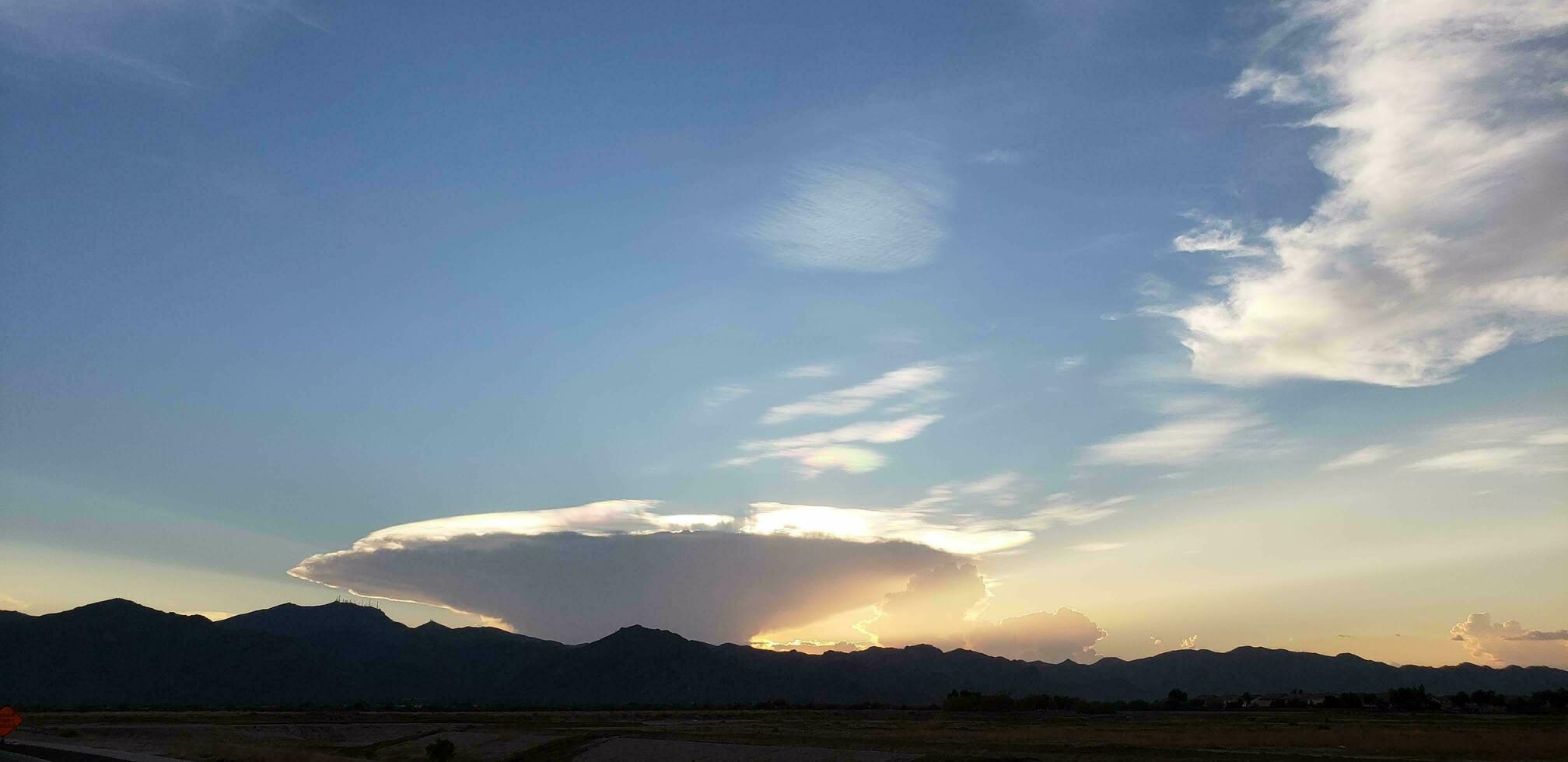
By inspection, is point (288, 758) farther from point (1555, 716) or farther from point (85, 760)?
point (1555, 716)

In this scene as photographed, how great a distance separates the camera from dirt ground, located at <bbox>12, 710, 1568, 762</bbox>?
52594 millimetres

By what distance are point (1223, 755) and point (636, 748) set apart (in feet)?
133

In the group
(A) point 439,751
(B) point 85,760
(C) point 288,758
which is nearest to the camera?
(B) point 85,760

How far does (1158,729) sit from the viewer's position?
75688mm

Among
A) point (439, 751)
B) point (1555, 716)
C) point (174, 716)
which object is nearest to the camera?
point (439, 751)

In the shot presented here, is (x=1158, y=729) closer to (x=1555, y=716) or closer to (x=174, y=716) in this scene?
(x=1555, y=716)

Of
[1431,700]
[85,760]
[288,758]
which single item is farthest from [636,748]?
[1431,700]

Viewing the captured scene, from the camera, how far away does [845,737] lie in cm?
7169

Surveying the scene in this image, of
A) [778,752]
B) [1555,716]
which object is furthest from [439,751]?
[1555,716]

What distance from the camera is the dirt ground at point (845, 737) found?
173ft

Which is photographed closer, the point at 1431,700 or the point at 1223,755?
the point at 1223,755

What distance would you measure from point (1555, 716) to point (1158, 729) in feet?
160

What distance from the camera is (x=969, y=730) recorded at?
79188 millimetres

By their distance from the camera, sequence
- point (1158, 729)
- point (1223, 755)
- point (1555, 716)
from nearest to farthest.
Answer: point (1223, 755) < point (1158, 729) < point (1555, 716)
